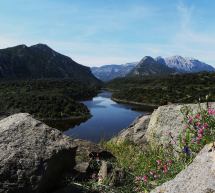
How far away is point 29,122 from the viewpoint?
1173 cm

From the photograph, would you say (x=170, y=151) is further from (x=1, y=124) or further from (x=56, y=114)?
(x=56, y=114)

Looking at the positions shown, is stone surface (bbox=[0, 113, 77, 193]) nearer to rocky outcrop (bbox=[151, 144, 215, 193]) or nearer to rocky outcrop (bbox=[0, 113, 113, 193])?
rocky outcrop (bbox=[0, 113, 113, 193])

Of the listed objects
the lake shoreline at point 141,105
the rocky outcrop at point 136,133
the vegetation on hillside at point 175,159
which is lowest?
the lake shoreline at point 141,105

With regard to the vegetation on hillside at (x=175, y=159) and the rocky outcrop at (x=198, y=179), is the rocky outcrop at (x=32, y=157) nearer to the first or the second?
the vegetation on hillside at (x=175, y=159)

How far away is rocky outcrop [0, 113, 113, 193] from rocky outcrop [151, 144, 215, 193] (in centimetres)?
375

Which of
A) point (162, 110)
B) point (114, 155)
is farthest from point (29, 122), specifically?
point (162, 110)

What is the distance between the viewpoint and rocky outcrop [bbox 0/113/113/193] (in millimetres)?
10422

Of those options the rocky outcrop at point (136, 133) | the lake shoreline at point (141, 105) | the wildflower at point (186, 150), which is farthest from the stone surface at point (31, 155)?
the lake shoreline at point (141, 105)

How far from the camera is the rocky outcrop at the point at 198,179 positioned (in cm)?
760

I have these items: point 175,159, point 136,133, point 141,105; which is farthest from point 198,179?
point 141,105

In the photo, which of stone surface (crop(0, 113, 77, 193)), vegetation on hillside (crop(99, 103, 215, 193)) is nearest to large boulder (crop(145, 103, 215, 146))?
vegetation on hillside (crop(99, 103, 215, 193))

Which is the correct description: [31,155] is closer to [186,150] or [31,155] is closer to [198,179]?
[186,150]

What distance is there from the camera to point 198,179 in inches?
311

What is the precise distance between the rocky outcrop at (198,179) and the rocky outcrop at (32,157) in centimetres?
375
